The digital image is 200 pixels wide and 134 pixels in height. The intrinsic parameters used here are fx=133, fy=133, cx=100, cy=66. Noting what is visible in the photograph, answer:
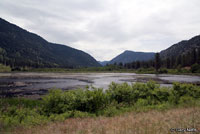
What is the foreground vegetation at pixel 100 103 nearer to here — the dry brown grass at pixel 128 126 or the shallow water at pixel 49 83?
the dry brown grass at pixel 128 126

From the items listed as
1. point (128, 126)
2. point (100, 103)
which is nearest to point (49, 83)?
point (100, 103)

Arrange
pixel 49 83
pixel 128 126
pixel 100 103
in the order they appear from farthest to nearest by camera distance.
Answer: pixel 49 83, pixel 100 103, pixel 128 126

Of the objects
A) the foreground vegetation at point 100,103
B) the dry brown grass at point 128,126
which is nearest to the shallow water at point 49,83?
the foreground vegetation at point 100,103

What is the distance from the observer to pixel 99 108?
1079 centimetres

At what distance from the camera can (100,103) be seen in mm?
10844

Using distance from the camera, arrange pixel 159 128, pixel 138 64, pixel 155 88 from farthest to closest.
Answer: pixel 138 64 → pixel 155 88 → pixel 159 128

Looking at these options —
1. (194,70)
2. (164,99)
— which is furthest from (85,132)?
(194,70)

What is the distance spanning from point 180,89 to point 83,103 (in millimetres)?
10301

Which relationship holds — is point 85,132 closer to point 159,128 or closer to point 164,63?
point 159,128

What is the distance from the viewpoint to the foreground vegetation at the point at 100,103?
9.42 m

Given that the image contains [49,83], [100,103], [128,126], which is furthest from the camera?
[49,83]

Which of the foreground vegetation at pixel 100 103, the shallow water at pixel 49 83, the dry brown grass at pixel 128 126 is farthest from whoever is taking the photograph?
the shallow water at pixel 49 83

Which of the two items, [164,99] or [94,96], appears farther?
[164,99]

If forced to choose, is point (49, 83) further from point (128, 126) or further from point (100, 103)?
point (128, 126)
